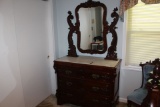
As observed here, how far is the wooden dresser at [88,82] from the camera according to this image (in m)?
2.38

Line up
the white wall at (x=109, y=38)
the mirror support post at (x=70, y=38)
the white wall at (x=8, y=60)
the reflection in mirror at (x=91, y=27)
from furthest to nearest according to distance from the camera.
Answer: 1. the mirror support post at (x=70, y=38)
2. the reflection in mirror at (x=91, y=27)
3. the white wall at (x=109, y=38)
4. the white wall at (x=8, y=60)

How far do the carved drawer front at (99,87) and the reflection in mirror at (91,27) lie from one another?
748 mm

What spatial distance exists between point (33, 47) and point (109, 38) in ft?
4.93

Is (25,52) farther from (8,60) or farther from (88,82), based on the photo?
(88,82)

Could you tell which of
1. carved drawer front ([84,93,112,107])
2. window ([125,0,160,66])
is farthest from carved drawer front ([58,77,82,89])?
window ([125,0,160,66])

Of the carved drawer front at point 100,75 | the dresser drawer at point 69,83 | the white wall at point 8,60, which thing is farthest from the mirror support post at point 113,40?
the white wall at point 8,60

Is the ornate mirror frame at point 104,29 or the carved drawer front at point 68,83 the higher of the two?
the ornate mirror frame at point 104,29

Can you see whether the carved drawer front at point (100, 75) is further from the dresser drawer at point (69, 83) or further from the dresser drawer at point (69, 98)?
the dresser drawer at point (69, 98)

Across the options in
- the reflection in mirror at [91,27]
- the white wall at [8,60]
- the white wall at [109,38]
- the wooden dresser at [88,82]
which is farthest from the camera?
the reflection in mirror at [91,27]

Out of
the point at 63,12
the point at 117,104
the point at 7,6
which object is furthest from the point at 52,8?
the point at 117,104

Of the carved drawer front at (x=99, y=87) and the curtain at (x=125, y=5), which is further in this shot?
the carved drawer front at (x=99, y=87)

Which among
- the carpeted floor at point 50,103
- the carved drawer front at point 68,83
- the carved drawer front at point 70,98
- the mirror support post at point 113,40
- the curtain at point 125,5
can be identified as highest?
the curtain at point 125,5

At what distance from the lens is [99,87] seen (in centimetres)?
246

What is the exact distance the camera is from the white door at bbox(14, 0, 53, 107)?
2.43m
